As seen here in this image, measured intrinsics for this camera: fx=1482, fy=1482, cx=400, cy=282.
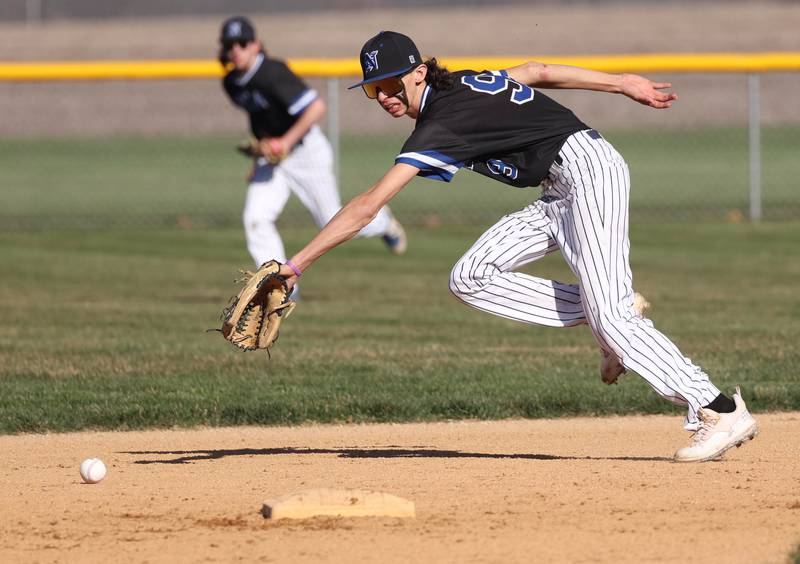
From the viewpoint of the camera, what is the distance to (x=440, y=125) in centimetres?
566

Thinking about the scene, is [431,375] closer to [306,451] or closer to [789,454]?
[306,451]

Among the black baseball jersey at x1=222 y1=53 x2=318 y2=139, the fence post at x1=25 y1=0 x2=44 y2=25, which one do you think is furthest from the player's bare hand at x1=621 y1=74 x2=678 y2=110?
the fence post at x1=25 y1=0 x2=44 y2=25

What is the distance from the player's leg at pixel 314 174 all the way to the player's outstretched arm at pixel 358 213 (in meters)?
5.46

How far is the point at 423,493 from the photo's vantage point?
223 inches

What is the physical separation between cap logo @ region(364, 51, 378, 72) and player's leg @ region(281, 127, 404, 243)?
5290 mm

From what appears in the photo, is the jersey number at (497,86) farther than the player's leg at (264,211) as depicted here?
No

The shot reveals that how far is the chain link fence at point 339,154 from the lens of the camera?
18594 millimetres

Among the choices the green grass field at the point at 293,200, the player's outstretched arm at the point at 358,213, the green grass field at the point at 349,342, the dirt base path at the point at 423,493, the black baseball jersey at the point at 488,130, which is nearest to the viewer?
the dirt base path at the point at 423,493

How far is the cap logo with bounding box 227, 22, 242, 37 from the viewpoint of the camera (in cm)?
1089

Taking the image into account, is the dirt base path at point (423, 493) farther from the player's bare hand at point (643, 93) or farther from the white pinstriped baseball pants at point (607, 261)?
the player's bare hand at point (643, 93)

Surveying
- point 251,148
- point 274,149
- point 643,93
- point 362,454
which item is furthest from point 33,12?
point 643,93

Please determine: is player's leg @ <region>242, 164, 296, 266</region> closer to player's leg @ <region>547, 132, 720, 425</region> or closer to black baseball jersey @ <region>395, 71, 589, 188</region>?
black baseball jersey @ <region>395, 71, 589, 188</region>

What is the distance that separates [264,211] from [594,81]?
5030 mm

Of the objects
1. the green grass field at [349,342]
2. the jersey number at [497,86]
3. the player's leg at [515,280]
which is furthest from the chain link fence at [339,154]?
the jersey number at [497,86]
